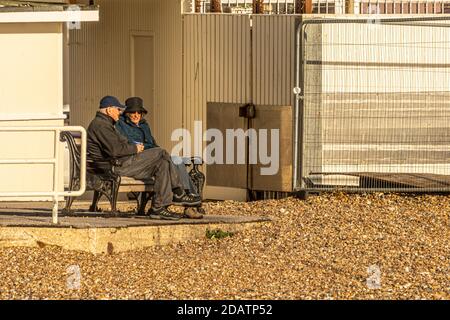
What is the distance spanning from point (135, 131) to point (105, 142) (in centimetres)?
89

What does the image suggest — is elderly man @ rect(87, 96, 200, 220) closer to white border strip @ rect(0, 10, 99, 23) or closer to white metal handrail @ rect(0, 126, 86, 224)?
white metal handrail @ rect(0, 126, 86, 224)

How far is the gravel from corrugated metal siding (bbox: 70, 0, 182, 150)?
3635 mm

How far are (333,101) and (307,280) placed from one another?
5322mm

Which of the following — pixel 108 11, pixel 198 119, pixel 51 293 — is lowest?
pixel 51 293

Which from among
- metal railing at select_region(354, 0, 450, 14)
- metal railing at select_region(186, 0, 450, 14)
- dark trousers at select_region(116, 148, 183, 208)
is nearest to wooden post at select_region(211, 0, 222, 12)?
metal railing at select_region(186, 0, 450, 14)

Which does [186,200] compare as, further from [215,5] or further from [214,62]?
[215,5]

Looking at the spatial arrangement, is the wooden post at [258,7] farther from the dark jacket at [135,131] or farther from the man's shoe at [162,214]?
the man's shoe at [162,214]

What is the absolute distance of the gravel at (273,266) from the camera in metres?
10.9

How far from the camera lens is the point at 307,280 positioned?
11.3m

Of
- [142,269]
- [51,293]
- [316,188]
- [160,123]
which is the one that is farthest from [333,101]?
[51,293]

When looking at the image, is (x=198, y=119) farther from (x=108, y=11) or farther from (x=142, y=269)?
(x=142, y=269)

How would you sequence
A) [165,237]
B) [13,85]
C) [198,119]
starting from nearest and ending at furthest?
[165,237], [13,85], [198,119]

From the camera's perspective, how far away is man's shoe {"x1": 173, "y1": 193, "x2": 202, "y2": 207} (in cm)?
1343

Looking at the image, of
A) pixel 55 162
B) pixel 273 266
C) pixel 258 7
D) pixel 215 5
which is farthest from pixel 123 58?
pixel 273 266
